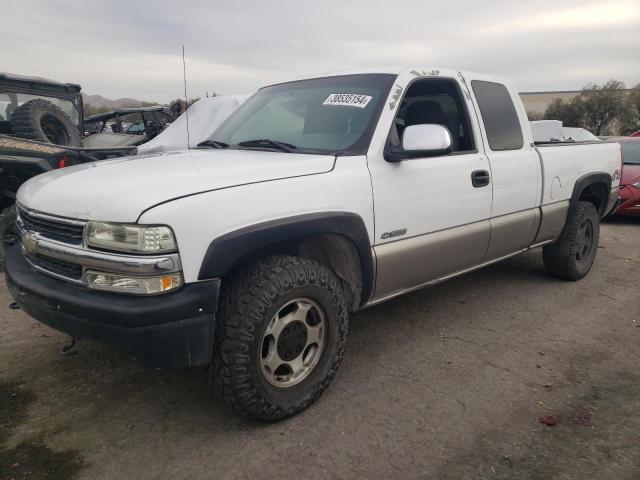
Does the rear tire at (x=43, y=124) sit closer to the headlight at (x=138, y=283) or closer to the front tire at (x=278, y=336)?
the headlight at (x=138, y=283)

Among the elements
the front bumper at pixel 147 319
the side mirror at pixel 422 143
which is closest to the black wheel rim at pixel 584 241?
the side mirror at pixel 422 143

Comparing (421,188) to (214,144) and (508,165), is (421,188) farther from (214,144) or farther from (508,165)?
(214,144)

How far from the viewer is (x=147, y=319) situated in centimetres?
217

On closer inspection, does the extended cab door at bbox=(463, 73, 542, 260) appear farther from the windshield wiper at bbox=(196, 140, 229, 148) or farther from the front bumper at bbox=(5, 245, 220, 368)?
the front bumper at bbox=(5, 245, 220, 368)

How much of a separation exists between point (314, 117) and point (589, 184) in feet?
10.1

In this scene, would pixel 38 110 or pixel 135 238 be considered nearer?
pixel 135 238

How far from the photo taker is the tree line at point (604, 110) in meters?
36.1

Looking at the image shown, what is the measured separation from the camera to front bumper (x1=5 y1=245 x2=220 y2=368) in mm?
2180

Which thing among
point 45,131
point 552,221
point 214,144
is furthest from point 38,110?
point 552,221

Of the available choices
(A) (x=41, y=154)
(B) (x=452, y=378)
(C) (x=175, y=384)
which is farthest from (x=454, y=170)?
(A) (x=41, y=154)

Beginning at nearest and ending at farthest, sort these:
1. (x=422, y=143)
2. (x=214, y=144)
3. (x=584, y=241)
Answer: (x=422, y=143)
(x=214, y=144)
(x=584, y=241)

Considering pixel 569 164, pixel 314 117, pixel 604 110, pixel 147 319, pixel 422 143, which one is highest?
pixel 604 110

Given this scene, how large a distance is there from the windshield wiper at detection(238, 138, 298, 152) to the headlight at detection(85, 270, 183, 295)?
1.23 metres

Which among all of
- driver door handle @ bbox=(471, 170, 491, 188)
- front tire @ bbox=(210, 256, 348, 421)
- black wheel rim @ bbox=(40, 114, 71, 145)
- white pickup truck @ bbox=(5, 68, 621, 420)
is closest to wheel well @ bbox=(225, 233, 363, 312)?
white pickup truck @ bbox=(5, 68, 621, 420)
